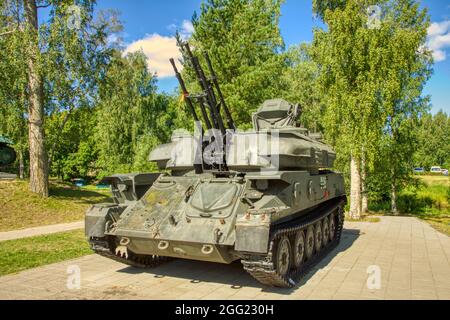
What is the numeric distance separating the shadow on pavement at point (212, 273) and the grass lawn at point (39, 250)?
2.13 metres

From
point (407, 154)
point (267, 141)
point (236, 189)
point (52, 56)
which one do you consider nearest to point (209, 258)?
point (236, 189)

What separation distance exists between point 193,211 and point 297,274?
7.64ft

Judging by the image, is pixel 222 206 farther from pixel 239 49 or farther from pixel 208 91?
pixel 239 49

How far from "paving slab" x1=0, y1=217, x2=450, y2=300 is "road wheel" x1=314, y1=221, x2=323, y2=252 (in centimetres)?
36

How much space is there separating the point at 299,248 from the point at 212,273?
1.83m

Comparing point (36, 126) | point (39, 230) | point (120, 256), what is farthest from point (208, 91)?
point (36, 126)

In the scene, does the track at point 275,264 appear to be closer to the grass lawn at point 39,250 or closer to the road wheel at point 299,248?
the road wheel at point 299,248

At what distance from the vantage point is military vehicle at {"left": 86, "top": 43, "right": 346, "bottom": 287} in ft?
20.9

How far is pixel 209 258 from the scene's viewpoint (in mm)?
6582

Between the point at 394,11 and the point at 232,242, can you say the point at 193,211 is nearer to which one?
the point at 232,242

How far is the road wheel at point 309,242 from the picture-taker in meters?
8.41

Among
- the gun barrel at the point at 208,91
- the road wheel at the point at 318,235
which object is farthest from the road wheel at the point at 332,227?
the gun barrel at the point at 208,91

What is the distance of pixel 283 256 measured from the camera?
706 cm
